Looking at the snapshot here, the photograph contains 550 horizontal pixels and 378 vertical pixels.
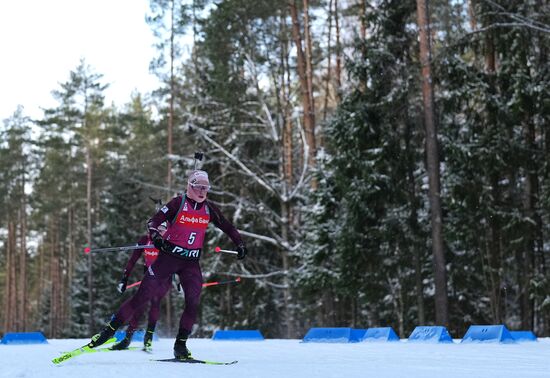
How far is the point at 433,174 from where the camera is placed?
1894 cm

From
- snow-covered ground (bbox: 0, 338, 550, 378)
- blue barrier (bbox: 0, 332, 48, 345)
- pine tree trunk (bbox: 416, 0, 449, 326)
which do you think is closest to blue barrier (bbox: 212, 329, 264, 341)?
blue barrier (bbox: 0, 332, 48, 345)

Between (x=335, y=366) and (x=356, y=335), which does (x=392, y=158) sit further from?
(x=335, y=366)

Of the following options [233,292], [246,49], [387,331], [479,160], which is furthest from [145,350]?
[233,292]

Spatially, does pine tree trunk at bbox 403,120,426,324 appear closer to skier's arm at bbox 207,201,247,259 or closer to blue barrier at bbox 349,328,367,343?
blue barrier at bbox 349,328,367,343

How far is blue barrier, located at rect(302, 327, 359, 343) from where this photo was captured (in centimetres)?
1199

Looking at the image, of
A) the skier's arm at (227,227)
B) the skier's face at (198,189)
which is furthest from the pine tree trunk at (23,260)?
the skier's face at (198,189)

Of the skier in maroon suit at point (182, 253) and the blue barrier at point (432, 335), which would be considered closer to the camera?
the skier in maroon suit at point (182, 253)

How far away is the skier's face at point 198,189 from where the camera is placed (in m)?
7.95

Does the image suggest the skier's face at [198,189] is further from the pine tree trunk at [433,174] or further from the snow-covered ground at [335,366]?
the pine tree trunk at [433,174]

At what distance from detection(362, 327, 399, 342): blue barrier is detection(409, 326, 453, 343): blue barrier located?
1.17ft

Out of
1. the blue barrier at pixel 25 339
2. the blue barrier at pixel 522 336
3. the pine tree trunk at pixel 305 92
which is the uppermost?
the pine tree trunk at pixel 305 92

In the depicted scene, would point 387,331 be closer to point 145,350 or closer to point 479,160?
point 145,350

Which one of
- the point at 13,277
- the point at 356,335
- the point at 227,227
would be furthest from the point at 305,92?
the point at 13,277

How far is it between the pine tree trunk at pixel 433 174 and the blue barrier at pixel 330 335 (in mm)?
6608
